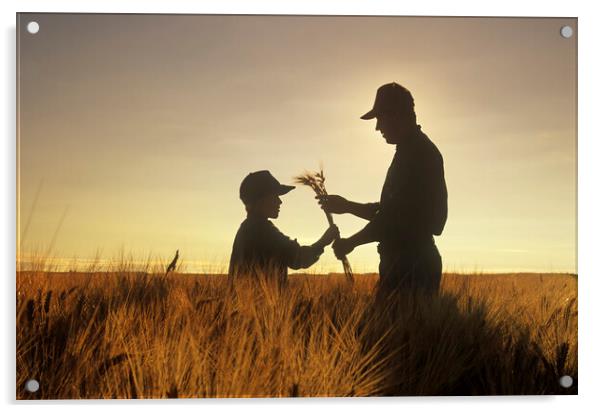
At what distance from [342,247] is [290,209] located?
0.94 ft

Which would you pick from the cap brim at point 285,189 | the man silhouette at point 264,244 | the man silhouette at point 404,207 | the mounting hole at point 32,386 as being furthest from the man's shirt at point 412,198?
the mounting hole at point 32,386

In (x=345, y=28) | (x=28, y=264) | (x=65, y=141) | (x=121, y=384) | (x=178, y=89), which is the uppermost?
(x=345, y=28)

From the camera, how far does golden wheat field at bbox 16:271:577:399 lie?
314 cm

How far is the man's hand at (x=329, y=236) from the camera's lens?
321cm

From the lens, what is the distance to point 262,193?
10.4 ft

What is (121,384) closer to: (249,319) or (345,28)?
(249,319)

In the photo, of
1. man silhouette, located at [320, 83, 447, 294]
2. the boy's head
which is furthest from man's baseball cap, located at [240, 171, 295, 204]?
man silhouette, located at [320, 83, 447, 294]

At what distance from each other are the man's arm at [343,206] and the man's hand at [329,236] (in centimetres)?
8

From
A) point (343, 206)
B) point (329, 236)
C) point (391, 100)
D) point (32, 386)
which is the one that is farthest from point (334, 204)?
point (32, 386)

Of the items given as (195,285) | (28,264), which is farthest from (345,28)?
(28,264)

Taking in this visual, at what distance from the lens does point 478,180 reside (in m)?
3.31

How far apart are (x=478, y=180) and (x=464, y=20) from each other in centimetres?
77

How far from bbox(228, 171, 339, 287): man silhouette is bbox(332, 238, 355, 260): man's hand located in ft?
0.11

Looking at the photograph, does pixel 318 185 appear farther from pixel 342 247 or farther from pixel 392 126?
pixel 392 126
